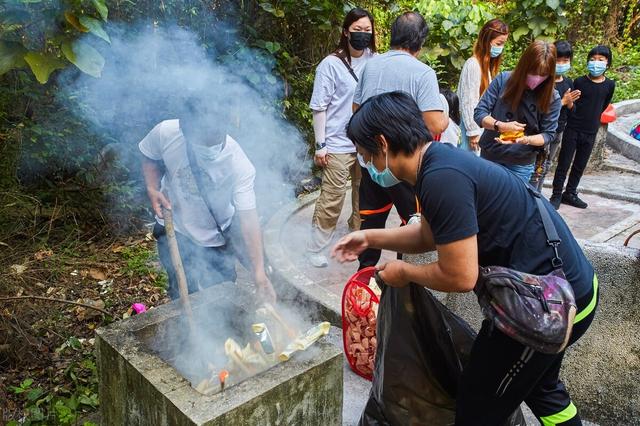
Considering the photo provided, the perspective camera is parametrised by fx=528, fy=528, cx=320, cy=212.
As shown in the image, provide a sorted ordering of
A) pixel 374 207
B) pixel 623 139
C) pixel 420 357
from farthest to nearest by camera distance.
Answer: pixel 623 139 → pixel 374 207 → pixel 420 357

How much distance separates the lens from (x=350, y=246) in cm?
271

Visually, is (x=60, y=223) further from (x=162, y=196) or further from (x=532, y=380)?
(x=532, y=380)

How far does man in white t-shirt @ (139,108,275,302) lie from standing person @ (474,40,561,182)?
2.47m

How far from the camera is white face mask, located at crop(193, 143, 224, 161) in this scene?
123 inches

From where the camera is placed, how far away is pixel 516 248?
2168mm

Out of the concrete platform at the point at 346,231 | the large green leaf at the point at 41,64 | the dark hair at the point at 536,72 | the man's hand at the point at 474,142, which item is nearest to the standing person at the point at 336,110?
the concrete platform at the point at 346,231

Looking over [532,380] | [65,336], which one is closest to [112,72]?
[65,336]

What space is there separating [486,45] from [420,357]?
379cm

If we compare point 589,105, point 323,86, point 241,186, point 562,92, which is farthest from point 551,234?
point 589,105

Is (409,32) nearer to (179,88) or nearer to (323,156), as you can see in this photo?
(323,156)

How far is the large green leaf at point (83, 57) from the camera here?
2186 mm

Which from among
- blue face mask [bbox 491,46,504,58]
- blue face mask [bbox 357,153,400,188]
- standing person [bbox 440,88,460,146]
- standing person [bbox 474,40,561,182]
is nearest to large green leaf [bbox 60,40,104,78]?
blue face mask [bbox 357,153,400,188]

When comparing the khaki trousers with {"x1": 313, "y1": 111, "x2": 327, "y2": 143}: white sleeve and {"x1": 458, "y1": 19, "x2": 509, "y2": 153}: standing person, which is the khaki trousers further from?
{"x1": 458, "y1": 19, "x2": 509, "y2": 153}: standing person

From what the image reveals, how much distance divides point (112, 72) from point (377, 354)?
14.4 ft
